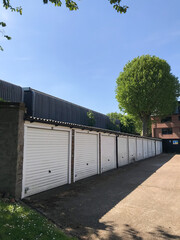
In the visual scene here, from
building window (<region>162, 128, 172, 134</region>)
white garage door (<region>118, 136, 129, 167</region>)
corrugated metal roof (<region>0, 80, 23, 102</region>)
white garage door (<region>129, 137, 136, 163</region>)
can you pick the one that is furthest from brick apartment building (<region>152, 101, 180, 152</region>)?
corrugated metal roof (<region>0, 80, 23, 102</region>)

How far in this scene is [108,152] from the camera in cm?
1495

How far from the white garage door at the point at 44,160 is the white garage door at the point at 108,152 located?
486 centimetres

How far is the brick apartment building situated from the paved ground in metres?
31.1

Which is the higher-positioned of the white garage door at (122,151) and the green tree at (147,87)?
the green tree at (147,87)

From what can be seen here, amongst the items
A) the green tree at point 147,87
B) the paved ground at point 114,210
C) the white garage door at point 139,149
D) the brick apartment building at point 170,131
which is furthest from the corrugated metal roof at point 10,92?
the brick apartment building at point 170,131

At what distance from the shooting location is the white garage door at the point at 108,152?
551 inches

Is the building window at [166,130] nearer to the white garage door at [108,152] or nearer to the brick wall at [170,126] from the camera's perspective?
the brick wall at [170,126]

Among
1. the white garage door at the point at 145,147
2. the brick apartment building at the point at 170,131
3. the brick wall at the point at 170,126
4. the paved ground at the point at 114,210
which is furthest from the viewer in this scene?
the brick wall at the point at 170,126

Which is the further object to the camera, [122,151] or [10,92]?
[122,151]

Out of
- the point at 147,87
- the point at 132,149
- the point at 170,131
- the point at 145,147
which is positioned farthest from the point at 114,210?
the point at 170,131

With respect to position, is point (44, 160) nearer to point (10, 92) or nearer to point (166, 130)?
point (10, 92)

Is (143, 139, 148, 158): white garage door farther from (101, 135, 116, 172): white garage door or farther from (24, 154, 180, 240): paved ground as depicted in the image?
(24, 154, 180, 240): paved ground

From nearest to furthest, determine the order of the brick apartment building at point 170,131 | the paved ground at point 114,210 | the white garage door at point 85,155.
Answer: the paved ground at point 114,210
the white garage door at point 85,155
the brick apartment building at point 170,131

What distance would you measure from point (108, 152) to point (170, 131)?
2983cm
